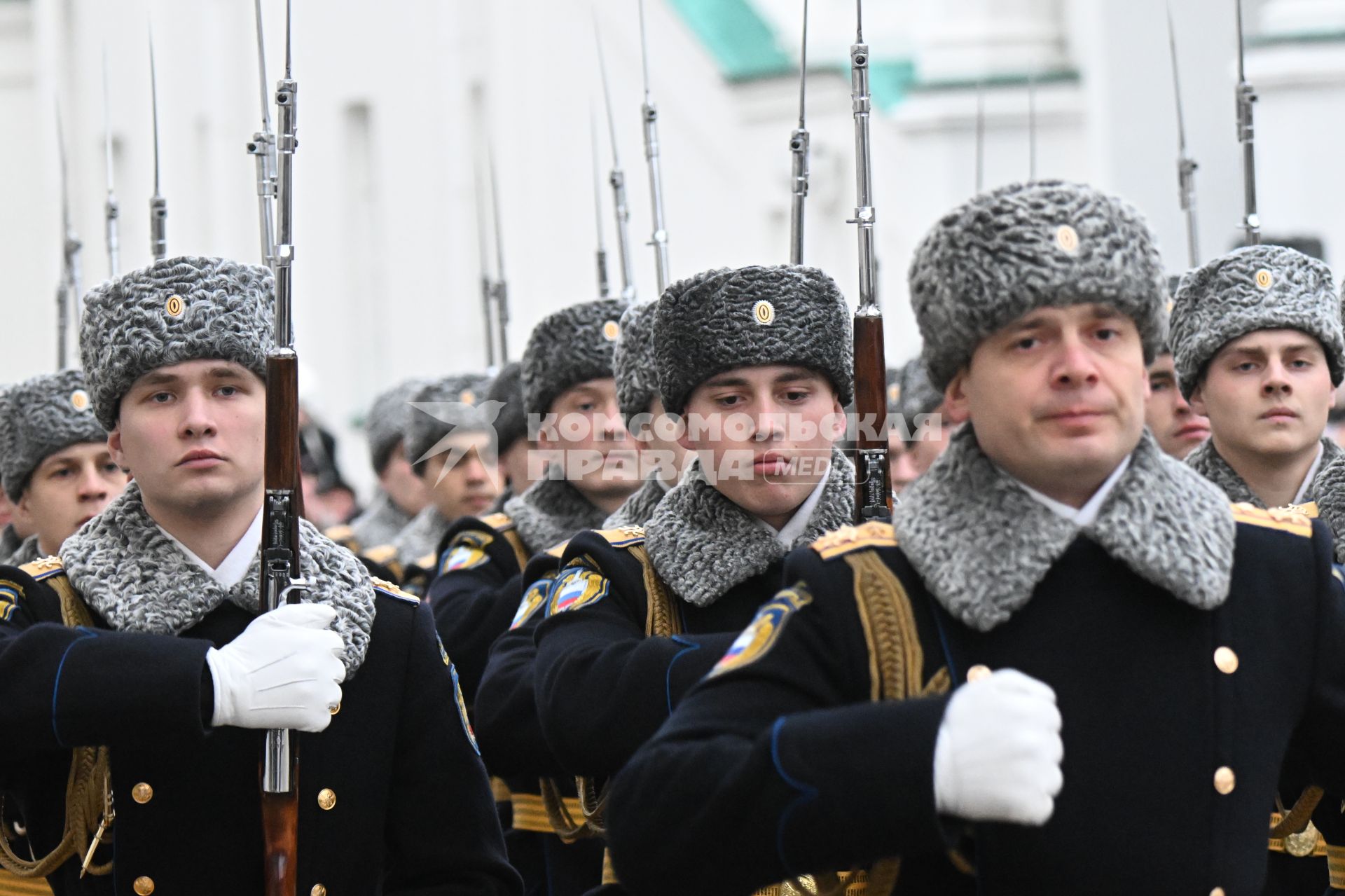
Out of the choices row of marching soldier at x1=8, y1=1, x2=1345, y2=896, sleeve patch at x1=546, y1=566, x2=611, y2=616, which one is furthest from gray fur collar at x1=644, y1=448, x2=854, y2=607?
sleeve patch at x1=546, y1=566, x2=611, y2=616

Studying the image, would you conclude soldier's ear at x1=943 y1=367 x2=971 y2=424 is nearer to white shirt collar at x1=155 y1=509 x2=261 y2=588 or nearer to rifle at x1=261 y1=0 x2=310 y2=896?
rifle at x1=261 y1=0 x2=310 y2=896

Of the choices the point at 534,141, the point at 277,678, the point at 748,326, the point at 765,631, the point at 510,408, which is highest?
the point at 534,141

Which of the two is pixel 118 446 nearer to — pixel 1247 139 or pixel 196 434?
pixel 196 434

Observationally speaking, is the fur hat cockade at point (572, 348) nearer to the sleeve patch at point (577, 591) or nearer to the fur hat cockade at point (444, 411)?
the fur hat cockade at point (444, 411)

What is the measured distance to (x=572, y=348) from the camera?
21.4 feet

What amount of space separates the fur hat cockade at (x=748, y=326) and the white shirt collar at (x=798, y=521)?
290mm

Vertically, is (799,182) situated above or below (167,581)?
above

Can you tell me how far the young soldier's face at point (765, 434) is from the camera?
178 inches

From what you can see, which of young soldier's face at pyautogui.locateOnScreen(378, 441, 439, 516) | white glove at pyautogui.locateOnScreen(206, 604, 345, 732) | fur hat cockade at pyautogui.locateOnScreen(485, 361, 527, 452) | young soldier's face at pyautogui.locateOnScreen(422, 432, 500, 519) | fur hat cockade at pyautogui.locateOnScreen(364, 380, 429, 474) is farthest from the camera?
fur hat cockade at pyautogui.locateOnScreen(364, 380, 429, 474)

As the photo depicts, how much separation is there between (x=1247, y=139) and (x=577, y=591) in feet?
8.52

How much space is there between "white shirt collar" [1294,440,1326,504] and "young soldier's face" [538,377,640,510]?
69.9 inches

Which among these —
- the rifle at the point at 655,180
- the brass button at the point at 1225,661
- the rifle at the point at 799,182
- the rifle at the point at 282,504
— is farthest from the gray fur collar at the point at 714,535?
the rifle at the point at 655,180

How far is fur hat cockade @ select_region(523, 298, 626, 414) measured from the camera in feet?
21.4

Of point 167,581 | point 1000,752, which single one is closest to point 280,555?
point 167,581
